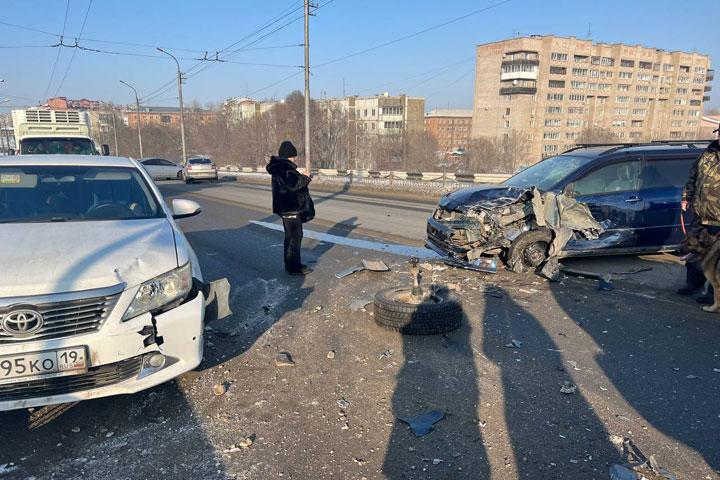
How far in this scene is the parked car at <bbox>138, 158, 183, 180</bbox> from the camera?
3170 centimetres

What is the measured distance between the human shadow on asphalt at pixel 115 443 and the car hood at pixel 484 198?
4.80m

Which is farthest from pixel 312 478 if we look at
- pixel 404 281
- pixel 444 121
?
pixel 444 121

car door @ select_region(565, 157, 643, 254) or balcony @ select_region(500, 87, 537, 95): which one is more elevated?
balcony @ select_region(500, 87, 537, 95)

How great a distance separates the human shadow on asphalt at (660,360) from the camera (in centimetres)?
295

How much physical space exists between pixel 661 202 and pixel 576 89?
11217 cm

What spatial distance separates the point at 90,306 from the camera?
2.79 m

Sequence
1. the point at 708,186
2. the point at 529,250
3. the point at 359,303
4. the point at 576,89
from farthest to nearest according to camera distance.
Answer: the point at 576,89 < the point at 529,250 < the point at 359,303 < the point at 708,186

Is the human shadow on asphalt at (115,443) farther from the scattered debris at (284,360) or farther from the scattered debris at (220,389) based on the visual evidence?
the scattered debris at (284,360)

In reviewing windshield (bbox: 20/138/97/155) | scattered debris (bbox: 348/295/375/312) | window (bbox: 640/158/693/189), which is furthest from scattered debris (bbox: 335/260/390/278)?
windshield (bbox: 20/138/97/155)

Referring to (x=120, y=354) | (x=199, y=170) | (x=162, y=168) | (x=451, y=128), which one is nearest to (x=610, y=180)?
(x=120, y=354)

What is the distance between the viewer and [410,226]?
433 inches

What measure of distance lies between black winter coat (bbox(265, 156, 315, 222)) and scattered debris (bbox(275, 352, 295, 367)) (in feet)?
8.93

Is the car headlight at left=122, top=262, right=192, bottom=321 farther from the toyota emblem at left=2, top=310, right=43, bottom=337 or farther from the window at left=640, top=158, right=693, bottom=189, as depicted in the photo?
the window at left=640, top=158, right=693, bottom=189

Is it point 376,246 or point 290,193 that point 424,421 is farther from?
point 376,246
